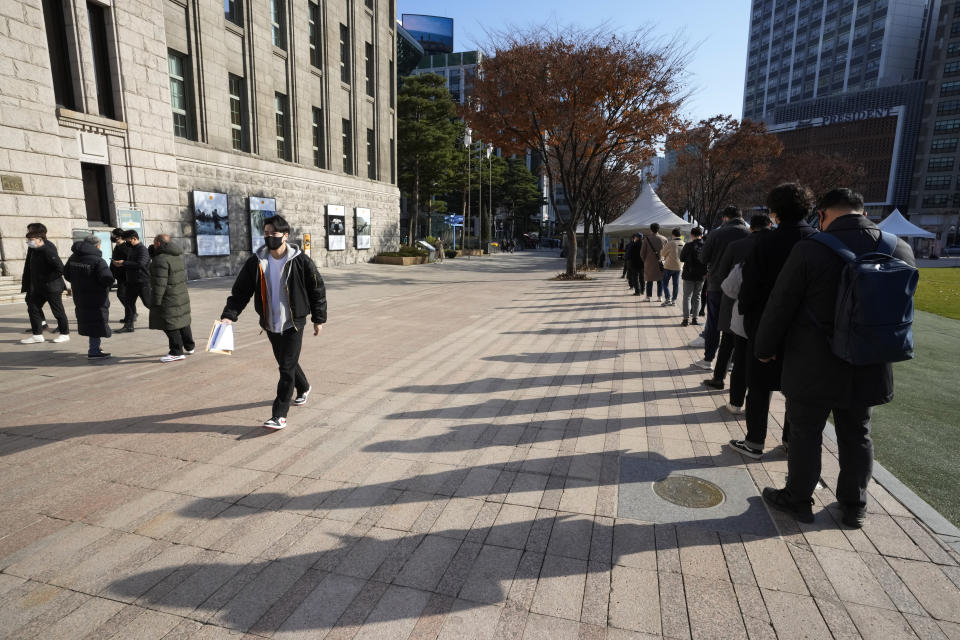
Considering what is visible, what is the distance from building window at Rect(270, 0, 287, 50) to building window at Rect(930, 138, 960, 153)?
9078cm

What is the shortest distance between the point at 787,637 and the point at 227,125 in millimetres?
20724

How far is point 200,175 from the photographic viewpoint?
1686 centimetres

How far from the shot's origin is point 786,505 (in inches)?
130

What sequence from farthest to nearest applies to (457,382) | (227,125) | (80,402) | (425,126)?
(425,126) → (227,125) → (457,382) → (80,402)

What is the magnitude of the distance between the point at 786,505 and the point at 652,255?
1055cm

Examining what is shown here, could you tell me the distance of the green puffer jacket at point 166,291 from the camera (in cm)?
671

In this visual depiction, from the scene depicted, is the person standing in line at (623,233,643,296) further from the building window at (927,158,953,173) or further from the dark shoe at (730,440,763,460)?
the building window at (927,158,953,173)

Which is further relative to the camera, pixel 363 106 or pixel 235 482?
pixel 363 106

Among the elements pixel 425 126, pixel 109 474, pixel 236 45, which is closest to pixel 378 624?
pixel 109 474

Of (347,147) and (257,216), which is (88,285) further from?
(347,147)

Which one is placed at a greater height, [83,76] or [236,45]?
[236,45]

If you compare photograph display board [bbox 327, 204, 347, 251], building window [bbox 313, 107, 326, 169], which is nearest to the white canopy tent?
photograph display board [bbox 327, 204, 347, 251]

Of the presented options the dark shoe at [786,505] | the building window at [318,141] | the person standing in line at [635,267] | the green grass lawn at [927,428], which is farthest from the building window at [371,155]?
the dark shoe at [786,505]

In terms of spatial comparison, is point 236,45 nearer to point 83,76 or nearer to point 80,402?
point 83,76
